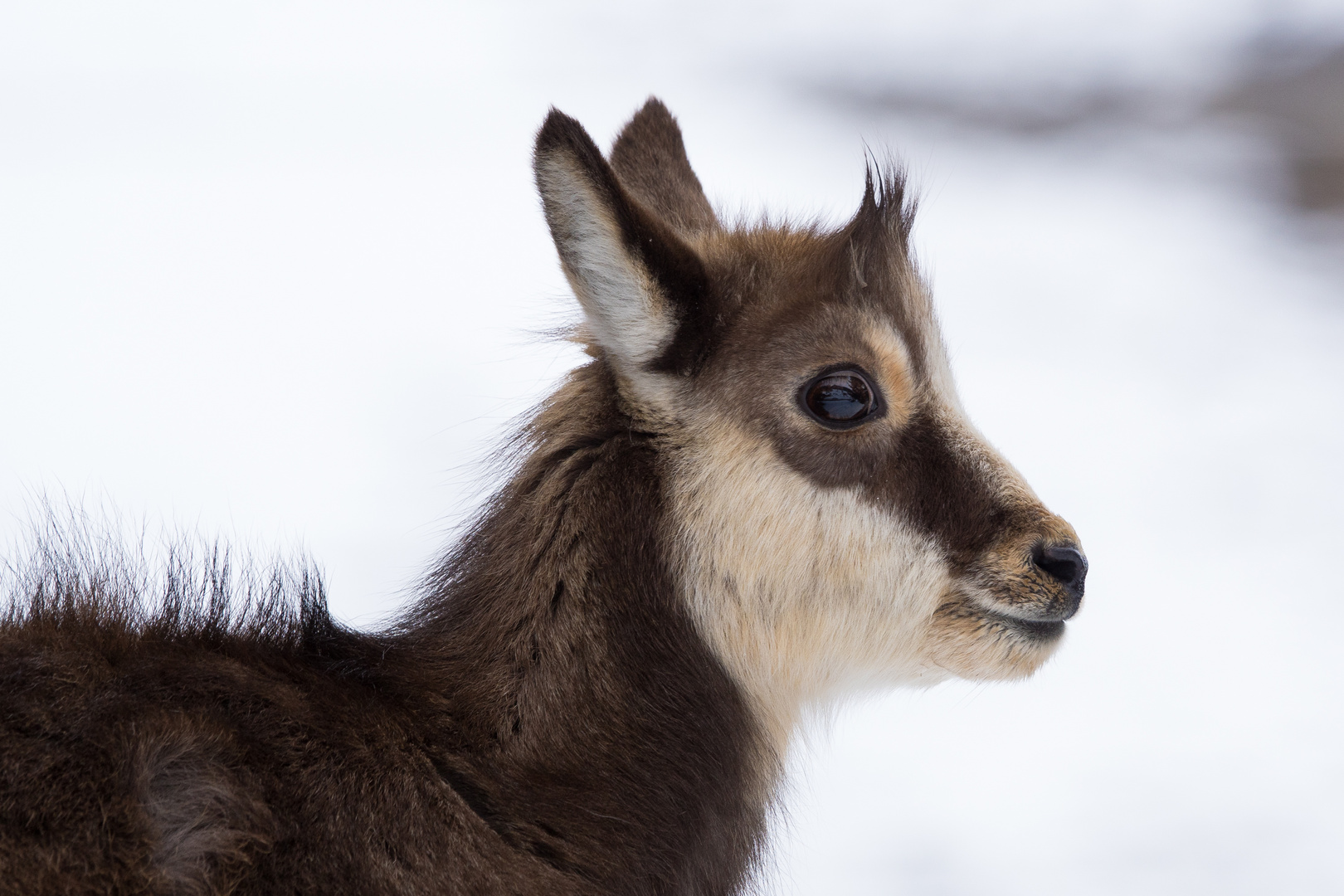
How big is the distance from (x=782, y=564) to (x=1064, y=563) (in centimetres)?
80

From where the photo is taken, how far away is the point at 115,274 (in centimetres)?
841

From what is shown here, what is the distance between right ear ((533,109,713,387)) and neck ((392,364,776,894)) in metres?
0.21

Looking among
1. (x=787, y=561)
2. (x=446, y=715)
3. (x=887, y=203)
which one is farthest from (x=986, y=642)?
(x=446, y=715)

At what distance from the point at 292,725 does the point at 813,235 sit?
7.28ft

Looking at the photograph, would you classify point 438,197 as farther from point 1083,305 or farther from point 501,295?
point 1083,305

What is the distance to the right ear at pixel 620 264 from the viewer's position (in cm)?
328

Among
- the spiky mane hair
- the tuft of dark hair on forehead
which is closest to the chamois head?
the tuft of dark hair on forehead

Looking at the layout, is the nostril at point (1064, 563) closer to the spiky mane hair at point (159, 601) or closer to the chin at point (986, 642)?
the chin at point (986, 642)

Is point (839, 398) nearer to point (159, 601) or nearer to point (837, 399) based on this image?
point (837, 399)

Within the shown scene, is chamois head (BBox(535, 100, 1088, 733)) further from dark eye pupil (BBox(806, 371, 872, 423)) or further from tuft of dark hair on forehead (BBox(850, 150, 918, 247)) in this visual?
tuft of dark hair on forehead (BBox(850, 150, 918, 247))

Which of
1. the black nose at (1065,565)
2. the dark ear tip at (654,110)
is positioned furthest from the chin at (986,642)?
the dark ear tip at (654,110)

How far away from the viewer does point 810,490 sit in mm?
3520

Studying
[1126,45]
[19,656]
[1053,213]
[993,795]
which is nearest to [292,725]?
[19,656]

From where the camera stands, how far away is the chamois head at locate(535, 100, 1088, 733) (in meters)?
3.50
